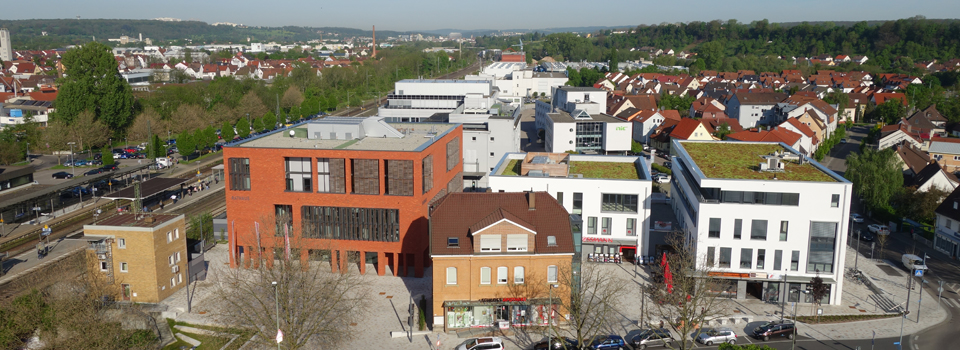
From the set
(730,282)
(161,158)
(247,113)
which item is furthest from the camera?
(247,113)

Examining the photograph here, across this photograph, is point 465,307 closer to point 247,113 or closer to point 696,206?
point 696,206

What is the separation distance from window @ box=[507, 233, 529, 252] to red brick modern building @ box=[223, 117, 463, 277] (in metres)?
9.10

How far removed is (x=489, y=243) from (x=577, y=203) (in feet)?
39.9

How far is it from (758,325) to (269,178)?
29191 millimetres

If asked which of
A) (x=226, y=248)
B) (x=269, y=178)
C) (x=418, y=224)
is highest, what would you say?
(x=269, y=178)

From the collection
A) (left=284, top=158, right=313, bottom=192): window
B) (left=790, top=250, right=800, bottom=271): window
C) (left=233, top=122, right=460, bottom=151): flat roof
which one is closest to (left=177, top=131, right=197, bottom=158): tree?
(left=233, top=122, right=460, bottom=151): flat roof

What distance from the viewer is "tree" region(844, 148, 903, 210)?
53.8 meters

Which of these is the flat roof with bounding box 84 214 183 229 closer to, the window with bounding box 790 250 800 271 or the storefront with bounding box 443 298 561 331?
the storefront with bounding box 443 298 561 331

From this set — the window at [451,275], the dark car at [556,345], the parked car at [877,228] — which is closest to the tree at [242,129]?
the window at [451,275]

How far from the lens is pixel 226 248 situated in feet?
150

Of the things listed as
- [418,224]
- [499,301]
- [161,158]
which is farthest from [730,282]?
[161,158]

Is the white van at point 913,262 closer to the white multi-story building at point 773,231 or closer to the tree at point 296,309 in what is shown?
the white multi-story building at point 773,231

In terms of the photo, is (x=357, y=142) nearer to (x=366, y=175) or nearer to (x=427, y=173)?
(x=366, y=175)

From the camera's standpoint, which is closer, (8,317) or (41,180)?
(8,317)
